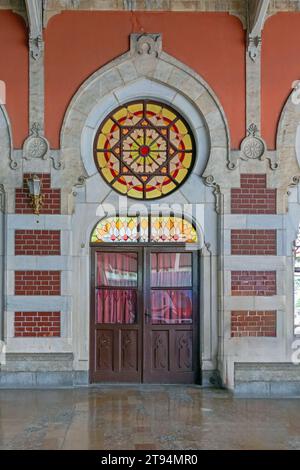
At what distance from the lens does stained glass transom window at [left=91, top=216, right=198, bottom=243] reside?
9594mm

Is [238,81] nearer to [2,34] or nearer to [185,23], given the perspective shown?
[185,23]

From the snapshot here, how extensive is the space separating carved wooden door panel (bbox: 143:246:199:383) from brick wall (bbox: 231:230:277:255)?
2.12 ft

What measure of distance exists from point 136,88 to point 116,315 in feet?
10.8

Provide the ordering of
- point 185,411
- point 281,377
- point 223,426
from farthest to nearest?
point 281,377
point 185,411
point 223,426

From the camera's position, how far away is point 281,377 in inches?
360

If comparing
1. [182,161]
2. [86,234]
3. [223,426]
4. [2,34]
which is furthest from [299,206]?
[2,34]

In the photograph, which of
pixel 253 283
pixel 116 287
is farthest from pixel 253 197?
pixel 116 287

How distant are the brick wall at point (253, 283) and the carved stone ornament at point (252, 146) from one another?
1654mm

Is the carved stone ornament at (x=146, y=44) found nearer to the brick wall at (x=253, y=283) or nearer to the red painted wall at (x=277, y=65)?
the red painted wall at (x=277, y=65)

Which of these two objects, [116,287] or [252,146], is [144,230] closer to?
[116,287]

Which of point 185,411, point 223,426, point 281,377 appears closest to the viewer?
point 223,426

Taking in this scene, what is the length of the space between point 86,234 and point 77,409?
2591 mm

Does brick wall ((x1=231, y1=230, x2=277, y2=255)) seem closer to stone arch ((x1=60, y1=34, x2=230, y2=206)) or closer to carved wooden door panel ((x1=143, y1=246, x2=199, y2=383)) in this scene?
carved wooden door panel ((x1=143, y1=246, x2=199, y2=383))

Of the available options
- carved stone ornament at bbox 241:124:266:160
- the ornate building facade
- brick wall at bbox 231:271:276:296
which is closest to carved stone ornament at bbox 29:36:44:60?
the ornate building facade
